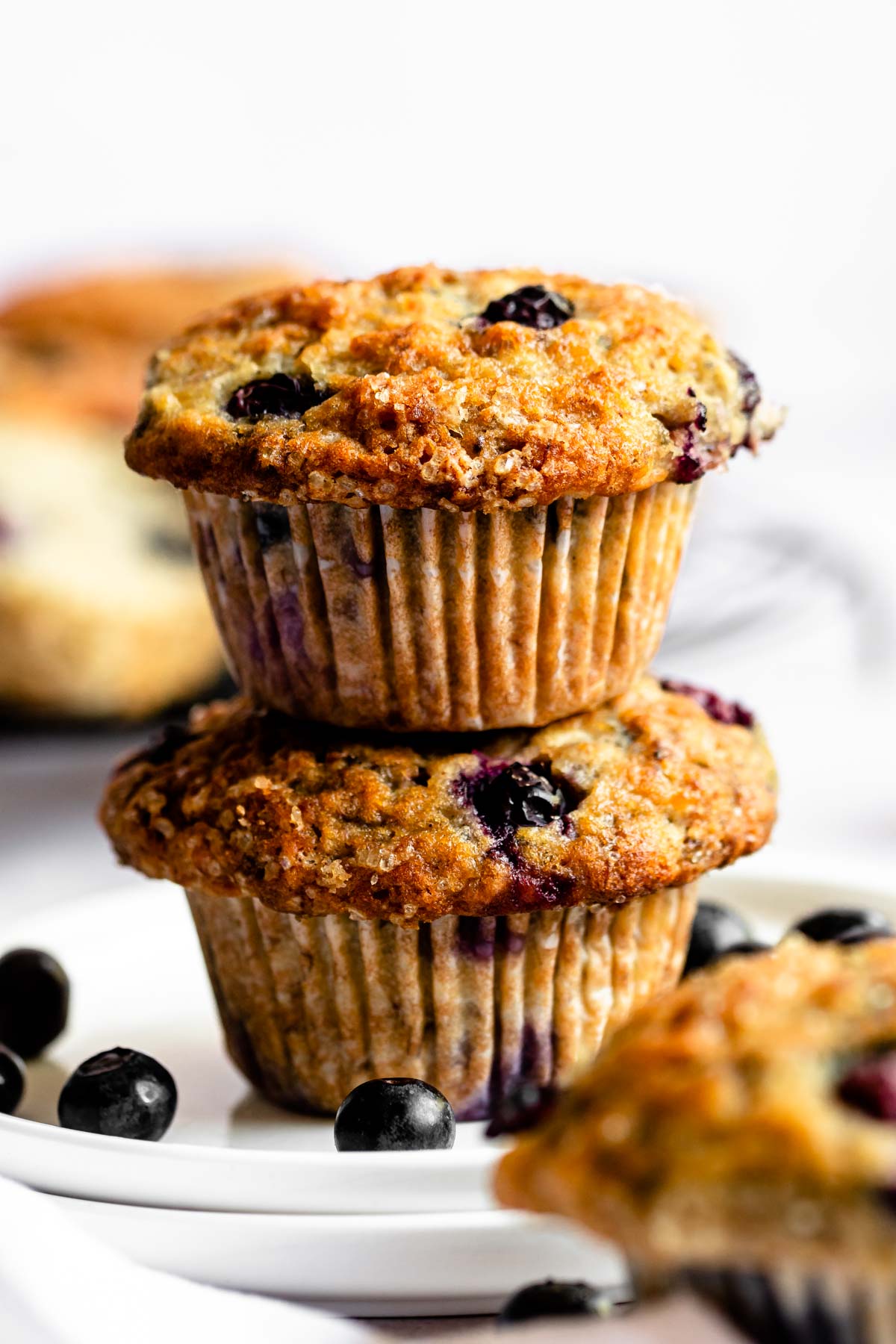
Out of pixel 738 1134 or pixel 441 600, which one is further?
pixel 441 600

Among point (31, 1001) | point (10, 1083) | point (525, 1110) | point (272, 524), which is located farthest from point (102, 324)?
point (525, 1110)

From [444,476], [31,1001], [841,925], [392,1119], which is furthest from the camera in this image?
[841,925]

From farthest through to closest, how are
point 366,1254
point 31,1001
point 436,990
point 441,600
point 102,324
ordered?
point 102,324 → point 31,1001 → point 436,990 → point 441,600 → point 366,1254

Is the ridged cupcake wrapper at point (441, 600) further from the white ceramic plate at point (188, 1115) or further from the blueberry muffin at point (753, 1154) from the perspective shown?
the blueberry muffin at point (753, 1154)

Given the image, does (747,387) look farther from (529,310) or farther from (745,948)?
(745,948)

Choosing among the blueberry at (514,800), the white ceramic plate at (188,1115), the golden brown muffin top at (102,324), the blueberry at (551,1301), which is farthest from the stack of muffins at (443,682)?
the golden brown muffin top at (102,324)

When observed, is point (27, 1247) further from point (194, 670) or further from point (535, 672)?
point (194, 670)

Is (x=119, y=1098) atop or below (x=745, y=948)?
atop
